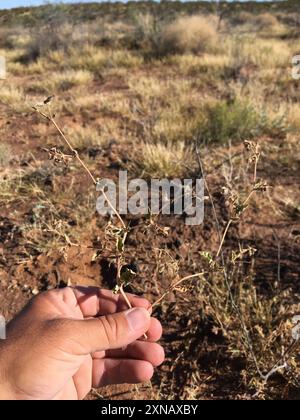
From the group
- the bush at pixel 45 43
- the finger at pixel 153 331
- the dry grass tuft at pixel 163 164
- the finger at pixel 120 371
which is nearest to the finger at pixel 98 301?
the finger at pixel 153 331

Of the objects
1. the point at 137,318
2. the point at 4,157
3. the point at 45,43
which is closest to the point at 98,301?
the point at 137,318

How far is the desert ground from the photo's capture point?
245 cm

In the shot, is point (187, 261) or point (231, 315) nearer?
point (231, 315)

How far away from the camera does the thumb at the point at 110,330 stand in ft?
4.97

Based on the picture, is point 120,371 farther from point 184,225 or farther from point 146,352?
point 184,225

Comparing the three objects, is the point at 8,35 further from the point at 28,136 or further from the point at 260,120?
the point at 260,120

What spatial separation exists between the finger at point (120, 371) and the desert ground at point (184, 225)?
17.4 inches

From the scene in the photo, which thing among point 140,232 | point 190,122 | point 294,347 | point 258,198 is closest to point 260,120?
point 190,122

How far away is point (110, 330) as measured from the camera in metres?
1.56

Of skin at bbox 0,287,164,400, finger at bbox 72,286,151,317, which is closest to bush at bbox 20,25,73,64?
finger at bbox 72,286,151,317

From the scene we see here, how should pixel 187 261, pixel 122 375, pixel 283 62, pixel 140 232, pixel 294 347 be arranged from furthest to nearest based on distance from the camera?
1. pixel 283 62
2. pixel 140 232
3. pixel 187 261
4. pixel 294 347
5. pixel 122 375

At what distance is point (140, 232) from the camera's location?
341 cm

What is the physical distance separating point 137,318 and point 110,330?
0.12m

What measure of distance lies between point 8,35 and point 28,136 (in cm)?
2004
